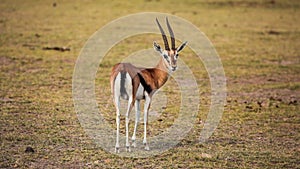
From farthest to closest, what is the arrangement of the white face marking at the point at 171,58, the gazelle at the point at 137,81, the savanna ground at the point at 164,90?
the white face marking at the point at 171,58 < the savanna ground at the point at 164,90 < the gazelle at the point at 137,81

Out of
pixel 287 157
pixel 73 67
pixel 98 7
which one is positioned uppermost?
pixel 98 7

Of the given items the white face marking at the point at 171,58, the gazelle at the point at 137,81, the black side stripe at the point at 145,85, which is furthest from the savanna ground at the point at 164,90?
the white face marking at the point at 171,58

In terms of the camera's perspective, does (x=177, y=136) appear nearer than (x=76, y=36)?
Yes

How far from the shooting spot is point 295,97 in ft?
36.9

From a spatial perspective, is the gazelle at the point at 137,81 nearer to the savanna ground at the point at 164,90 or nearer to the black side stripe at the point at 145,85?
the black side stripe at the point at 145,85

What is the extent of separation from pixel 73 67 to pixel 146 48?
3682 millimetres

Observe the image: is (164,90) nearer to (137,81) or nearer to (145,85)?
(145,85)

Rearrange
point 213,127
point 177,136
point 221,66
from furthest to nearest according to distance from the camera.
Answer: point 221,66 < point 213,127 < point 177,136

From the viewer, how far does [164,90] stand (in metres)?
11.6

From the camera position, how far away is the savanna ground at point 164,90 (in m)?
6.93

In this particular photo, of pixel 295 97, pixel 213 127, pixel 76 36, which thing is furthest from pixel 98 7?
pixel 213 127

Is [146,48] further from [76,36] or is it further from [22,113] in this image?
[22,113]

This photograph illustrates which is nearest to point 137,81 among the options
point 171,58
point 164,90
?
point 171,58

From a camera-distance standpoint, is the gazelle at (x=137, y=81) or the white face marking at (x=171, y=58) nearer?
the gazelle at (x=137, y=81)
